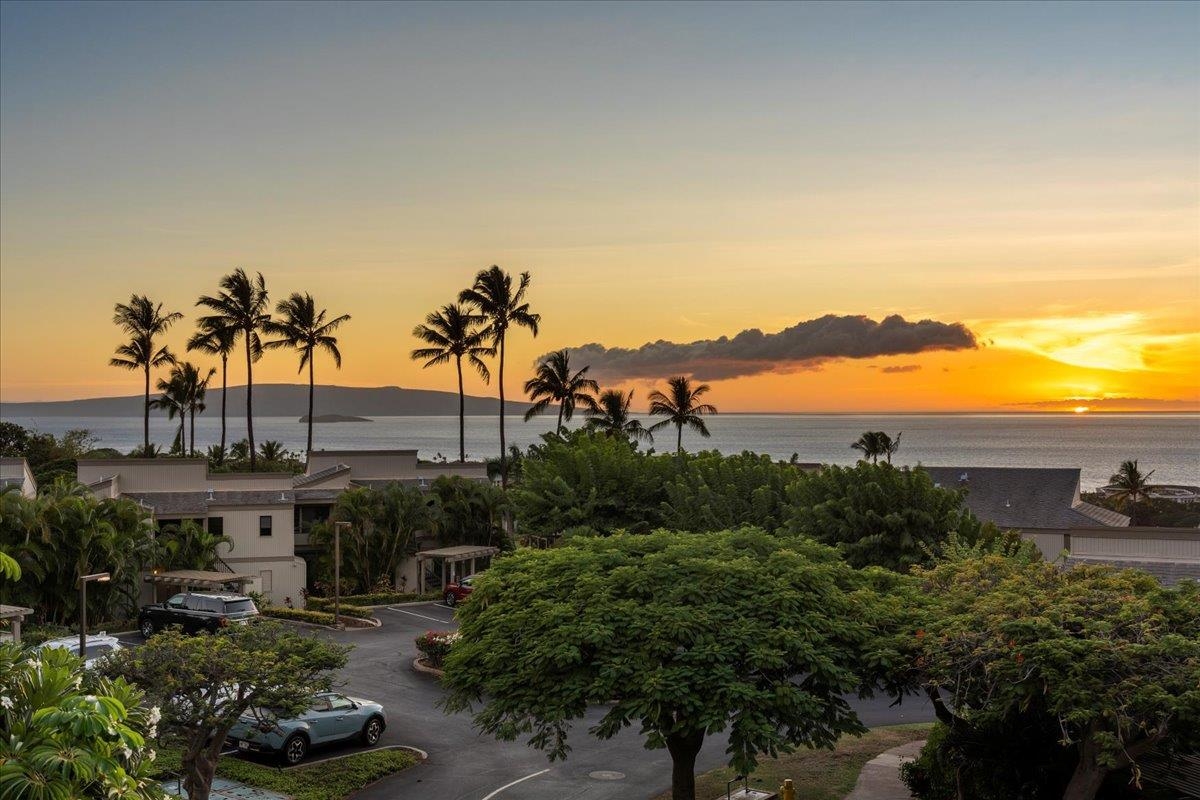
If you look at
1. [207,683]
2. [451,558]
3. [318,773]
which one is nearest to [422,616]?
[451,558]

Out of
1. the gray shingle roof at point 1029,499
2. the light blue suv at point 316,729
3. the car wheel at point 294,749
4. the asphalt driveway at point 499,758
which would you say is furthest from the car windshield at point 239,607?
the gray shingle roof at point 1029,499

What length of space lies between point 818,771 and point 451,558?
29.9 meters

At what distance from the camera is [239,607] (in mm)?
37719

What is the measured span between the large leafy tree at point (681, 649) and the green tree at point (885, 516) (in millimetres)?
11359

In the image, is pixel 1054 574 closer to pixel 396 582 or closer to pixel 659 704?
pixel 659 704

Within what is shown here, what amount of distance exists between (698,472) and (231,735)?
20.3m

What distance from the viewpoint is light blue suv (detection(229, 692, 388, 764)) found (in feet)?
82.9

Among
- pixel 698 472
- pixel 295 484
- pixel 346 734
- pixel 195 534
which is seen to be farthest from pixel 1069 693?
pixel 295 484

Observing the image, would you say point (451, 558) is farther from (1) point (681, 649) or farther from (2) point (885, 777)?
(1) point (681, 649)

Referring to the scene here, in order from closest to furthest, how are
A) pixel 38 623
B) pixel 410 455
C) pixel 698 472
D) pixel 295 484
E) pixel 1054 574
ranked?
pixel 1054 574 < pixel 38 623 < pixel 698 472 < pixel 295 484 < pixel 410 455

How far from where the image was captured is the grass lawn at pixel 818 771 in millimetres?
22891

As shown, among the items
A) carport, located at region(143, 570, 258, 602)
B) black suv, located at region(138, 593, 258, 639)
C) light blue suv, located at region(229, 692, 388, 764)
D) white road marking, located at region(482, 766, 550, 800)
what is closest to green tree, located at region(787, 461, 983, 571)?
white road marking, located at region(482, 766, 550, 800)

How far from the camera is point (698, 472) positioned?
41.1 metres

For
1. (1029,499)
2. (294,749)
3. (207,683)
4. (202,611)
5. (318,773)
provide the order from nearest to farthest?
(207,683) → (318,773) → (294,749) → (202,611) → (1029,499)
